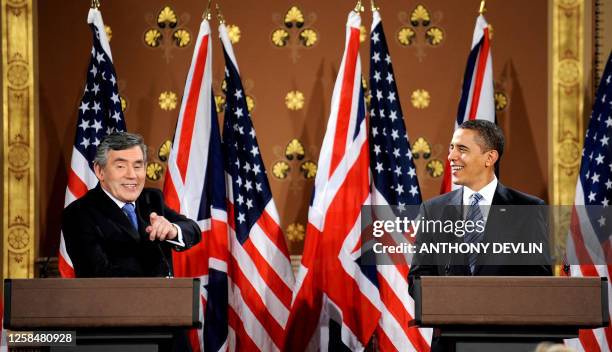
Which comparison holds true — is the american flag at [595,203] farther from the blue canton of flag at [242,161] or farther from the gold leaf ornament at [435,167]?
the blue canton of flag at [242,161]

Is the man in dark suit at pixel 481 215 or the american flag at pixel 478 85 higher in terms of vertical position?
the american flag at pixel 478 85

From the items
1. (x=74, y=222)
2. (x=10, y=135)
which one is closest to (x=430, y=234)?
(x=74, y=222)

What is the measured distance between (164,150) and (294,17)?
128 centimetres

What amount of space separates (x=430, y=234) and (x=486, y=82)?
85.5 inches

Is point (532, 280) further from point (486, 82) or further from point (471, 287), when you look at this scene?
point (486, 82)

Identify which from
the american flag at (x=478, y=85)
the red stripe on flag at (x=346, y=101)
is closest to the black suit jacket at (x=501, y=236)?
the red stripe on flag at (x=346, y=101)

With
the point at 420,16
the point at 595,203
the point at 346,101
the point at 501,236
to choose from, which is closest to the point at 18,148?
the point at 346,101

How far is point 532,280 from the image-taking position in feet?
9.95

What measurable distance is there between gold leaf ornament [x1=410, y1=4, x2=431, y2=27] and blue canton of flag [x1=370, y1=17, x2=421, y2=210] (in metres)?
0.52

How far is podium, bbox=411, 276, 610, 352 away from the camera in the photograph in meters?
3.01

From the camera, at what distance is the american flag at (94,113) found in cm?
531

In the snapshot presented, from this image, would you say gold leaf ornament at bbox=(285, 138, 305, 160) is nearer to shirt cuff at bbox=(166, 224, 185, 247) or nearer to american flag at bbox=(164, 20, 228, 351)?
american flag at bbox=(164, 20, 228, 351)

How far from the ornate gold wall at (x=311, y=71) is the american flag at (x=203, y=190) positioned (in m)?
0.46

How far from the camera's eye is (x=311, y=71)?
595 cm
